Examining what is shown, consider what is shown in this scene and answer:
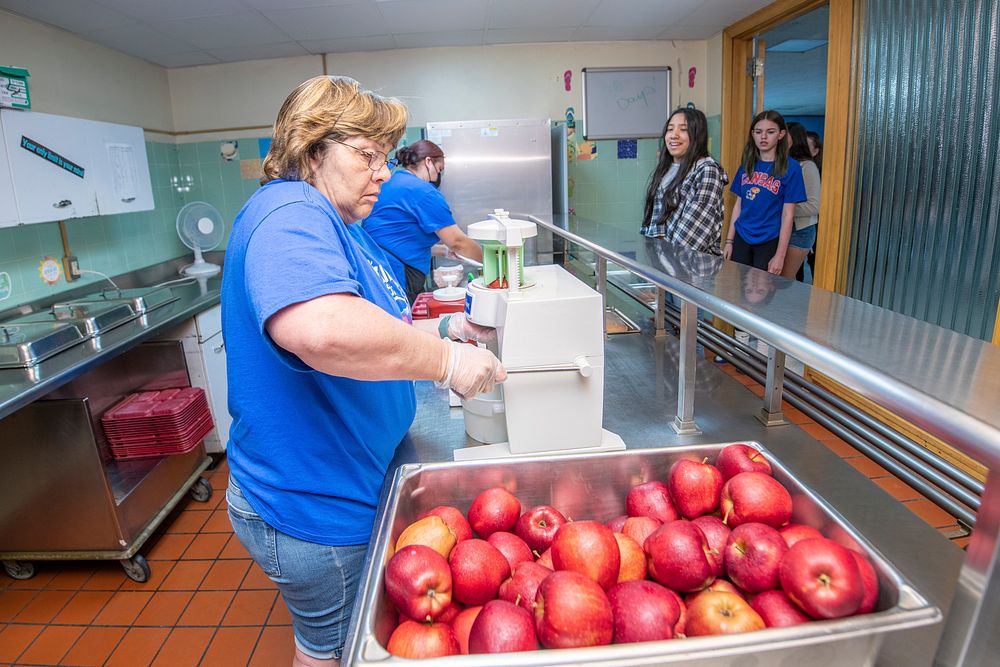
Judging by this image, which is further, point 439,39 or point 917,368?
point 439,39

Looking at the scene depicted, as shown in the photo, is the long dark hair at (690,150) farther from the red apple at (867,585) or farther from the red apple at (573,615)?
the red apple at (573,615)

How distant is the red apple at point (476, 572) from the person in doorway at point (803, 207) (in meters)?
3.82

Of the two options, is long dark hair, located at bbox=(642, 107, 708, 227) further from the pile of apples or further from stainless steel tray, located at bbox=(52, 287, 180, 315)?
stainless steel tray, located at bbox=(52, 287, 180, 315)

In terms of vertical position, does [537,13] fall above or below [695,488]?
above

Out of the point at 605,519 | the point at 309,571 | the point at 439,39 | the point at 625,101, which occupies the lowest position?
the point at 309,571

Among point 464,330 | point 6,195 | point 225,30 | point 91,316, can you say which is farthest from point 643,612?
point 225,30

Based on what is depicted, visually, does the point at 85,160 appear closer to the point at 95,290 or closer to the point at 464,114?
the point at 95,290

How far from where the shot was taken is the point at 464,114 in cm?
506

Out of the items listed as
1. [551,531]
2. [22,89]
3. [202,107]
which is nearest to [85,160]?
[22,89]

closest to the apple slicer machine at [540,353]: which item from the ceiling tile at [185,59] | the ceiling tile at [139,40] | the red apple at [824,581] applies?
the red apple at [824,581]

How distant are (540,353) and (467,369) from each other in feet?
0.57

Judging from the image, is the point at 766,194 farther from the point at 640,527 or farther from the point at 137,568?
the point at 137,568

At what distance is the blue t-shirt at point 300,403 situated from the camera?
0.90 meters

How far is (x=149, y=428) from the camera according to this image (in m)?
2.80
